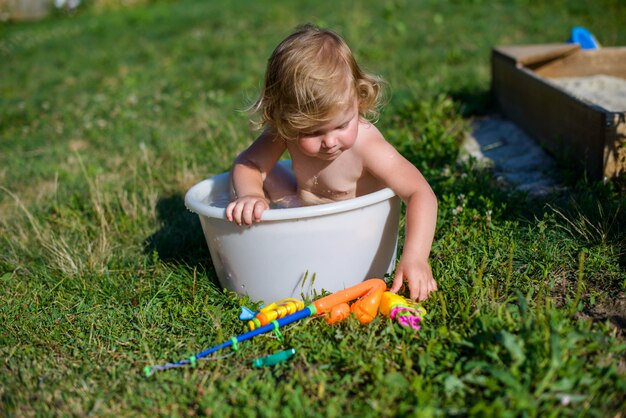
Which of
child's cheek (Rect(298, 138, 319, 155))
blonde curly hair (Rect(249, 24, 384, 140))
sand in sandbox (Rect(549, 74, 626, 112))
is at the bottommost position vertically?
sand in sandbox (Rect(549, 74, 626, 112))

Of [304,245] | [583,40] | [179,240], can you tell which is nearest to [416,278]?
[304,245]

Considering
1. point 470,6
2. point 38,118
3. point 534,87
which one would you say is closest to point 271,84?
point 534,87

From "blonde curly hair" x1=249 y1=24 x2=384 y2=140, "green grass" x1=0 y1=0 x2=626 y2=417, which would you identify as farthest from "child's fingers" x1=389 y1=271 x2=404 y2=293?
"blonde curly hair" x1=249 y1=24 x2=384 y2=140

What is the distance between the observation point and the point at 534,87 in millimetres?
3543

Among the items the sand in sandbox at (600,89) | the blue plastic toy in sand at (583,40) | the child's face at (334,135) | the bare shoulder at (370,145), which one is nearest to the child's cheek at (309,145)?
the child's face at (334,135)

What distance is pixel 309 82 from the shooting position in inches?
79.0

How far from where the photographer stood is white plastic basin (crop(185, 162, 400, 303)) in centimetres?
196

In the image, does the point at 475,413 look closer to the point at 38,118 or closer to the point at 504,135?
the point at 504,135

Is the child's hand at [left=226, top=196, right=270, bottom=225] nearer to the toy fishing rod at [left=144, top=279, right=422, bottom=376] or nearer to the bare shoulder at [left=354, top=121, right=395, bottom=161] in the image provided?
the toy fishing rod at [left=144, top=279, right=422, bottom=376]

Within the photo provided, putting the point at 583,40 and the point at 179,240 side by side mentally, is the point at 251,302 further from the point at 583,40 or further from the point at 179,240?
the point at 583,40

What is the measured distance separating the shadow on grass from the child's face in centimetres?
70

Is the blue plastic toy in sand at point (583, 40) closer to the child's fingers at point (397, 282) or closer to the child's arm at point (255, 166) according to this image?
the child's arm at point (255, 166)

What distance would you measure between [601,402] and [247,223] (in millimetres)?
1117

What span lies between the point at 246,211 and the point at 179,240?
0.90 m
